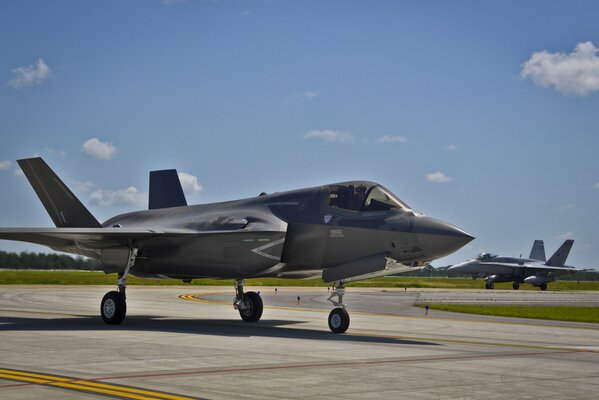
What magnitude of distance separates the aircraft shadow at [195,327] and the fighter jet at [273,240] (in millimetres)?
775

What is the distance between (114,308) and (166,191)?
7.73m

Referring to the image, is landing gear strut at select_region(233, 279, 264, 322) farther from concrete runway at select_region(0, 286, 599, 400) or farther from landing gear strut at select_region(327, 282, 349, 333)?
landing gear strut at select_region(327, 282, 349, 333)

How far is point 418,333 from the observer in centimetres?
1928

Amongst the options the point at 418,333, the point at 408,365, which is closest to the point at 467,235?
the point at 418,333

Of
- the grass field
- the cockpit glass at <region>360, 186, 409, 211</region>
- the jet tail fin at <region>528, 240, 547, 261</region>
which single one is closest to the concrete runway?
the cockpit glass at <region>360, 186, 409, 211</region>

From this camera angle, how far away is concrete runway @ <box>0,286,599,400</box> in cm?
946

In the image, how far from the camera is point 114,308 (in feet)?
66.3

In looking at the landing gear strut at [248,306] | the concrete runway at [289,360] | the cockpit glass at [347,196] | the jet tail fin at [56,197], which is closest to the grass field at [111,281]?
the jet tail fin at [56,197]

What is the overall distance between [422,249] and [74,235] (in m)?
9.14

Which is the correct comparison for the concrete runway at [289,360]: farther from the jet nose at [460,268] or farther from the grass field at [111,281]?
the jet nose at [460,268]

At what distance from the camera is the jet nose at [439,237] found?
1708 cm

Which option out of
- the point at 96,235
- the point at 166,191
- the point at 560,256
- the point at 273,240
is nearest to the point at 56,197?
the point at 96,235

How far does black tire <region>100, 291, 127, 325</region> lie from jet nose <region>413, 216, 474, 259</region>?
8.16 metres

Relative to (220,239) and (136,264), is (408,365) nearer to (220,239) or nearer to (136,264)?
(220,239)
